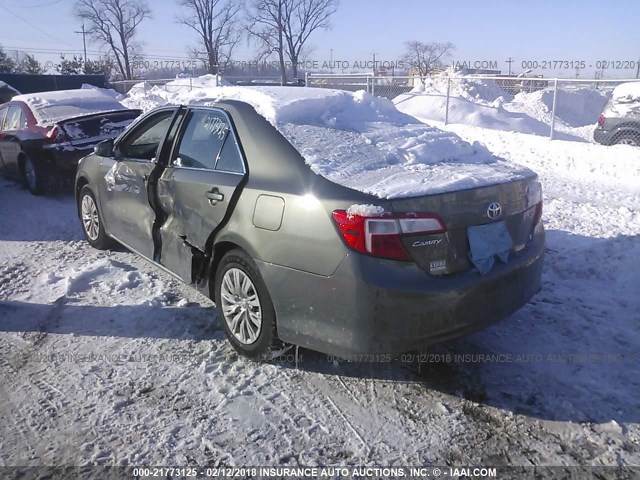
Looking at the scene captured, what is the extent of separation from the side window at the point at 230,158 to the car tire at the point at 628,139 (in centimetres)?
980

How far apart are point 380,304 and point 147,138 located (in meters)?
3.10

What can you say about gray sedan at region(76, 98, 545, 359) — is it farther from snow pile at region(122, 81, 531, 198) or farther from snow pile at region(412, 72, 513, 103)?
snow pile at region(412, 72, 513, 103)

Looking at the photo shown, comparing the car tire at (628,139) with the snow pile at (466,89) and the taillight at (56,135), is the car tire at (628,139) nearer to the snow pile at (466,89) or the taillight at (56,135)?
the snow pile at (466,89)

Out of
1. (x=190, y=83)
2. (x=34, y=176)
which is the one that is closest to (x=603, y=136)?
(x=34, y=176)

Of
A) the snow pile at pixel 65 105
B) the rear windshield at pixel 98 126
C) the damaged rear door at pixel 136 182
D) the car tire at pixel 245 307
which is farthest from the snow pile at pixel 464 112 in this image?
the car tire at pixel 245 307

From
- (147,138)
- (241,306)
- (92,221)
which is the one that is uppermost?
(147,138)

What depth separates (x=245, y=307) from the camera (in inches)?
139

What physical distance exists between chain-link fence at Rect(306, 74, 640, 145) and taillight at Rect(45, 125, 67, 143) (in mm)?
8912

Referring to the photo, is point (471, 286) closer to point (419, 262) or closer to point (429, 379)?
point (419, 262)

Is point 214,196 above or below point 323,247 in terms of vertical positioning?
above

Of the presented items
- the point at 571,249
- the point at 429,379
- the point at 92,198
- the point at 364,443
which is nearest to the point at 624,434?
the point at 429,379

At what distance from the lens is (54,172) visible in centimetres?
817

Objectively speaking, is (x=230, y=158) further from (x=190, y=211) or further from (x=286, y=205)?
(x=286, y=205)

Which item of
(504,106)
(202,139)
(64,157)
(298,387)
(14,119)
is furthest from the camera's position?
(504,106)
